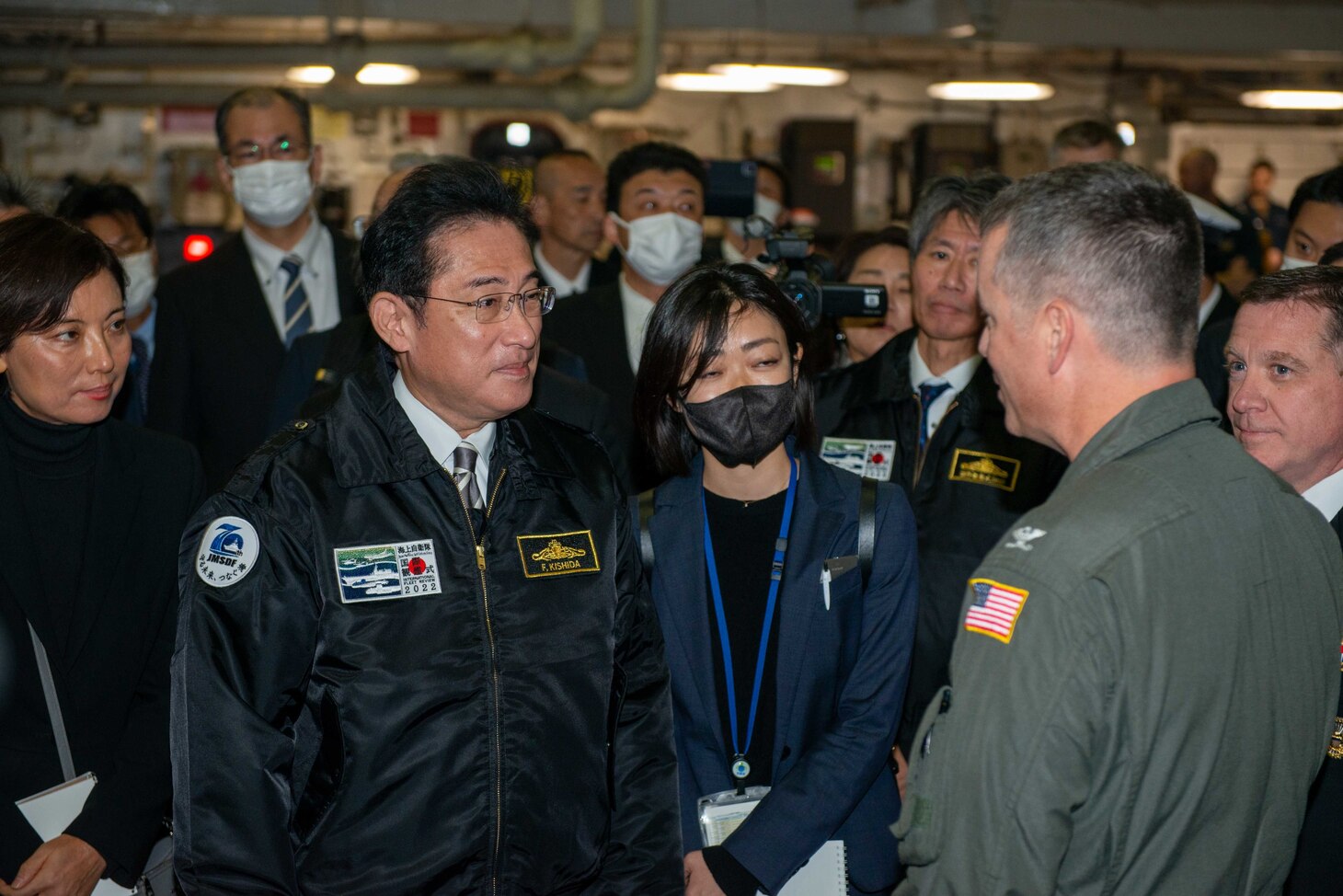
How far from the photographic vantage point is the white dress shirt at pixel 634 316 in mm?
3816

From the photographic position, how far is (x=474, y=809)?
1.84 m

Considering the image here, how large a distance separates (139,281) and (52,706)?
7.64ft

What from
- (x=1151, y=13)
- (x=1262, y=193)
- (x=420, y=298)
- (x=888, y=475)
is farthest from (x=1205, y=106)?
(x=420, y=298)

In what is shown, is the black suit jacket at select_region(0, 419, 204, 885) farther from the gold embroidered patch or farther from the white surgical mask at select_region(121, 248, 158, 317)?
the white surgical mask at select_region(121, 248, 158, 317)

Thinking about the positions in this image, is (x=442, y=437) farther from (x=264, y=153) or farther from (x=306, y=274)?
(x=264, y=153)

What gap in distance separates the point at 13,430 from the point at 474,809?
1184 mm

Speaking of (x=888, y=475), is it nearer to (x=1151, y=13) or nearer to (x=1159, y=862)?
(x=1159, y=862)

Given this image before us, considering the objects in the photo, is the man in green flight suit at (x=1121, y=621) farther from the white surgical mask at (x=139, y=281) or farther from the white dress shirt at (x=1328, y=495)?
the white surgical mask at (x=139, y=281)

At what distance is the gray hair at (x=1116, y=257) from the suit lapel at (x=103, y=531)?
1697mm

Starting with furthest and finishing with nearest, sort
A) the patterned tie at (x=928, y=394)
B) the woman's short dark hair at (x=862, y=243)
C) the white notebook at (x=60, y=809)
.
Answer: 1. the woman's short dark hair at (x=862, y=243)
2. the patterned tie at (x=928, y=394)
3. the white notebook at (x=60, y=809)

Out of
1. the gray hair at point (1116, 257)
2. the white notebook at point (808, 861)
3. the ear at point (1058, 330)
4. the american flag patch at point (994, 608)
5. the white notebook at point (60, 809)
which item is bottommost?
the white notebook at point (808, 861)

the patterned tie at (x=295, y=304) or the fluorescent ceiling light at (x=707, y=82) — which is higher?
the fluorescent ceiling light at (x=707, y=82)

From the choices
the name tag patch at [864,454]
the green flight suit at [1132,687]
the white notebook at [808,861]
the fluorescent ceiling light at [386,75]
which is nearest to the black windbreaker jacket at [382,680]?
the white notebook at [808,861]

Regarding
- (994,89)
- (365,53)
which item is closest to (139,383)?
(365,53)
